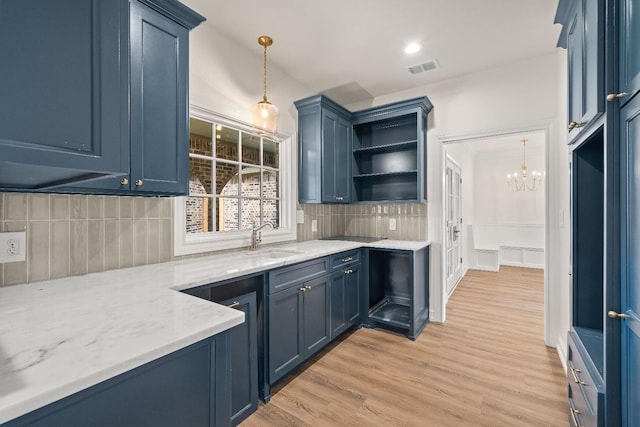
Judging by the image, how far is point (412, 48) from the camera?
2684 mm

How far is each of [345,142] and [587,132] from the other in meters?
2.38

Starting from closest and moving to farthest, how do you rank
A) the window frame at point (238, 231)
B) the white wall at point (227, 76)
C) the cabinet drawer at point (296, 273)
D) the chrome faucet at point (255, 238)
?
the cabinet drawer at point (296, 273) < the window frame at point (238, 231) < the white wall at point (227, 76) < the chrome faucet at point (255, 238)

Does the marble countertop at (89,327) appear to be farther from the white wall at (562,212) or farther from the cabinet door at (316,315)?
the white wall at (562,212)

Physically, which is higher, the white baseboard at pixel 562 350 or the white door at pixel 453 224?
the white door at pixel 453 224

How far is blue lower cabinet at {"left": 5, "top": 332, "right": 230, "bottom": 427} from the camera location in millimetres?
693

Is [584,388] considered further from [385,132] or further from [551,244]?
[385,132]

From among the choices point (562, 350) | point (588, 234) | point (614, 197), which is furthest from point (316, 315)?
point (562, 350)

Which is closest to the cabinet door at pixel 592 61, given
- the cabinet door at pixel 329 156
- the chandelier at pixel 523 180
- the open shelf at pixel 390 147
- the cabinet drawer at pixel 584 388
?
the cabinet drawer at pixel 584 388

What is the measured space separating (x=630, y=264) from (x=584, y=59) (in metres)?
1.03

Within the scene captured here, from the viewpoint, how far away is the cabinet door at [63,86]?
679 millimetres

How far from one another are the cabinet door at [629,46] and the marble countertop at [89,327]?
1564 mm

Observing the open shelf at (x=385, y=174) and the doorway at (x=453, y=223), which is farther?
the doorway at (x=453, y=223)

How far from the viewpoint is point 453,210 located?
4676 millimetres

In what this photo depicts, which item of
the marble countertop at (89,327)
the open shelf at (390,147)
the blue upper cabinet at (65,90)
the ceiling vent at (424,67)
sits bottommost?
the marble countertop at (89,327)
